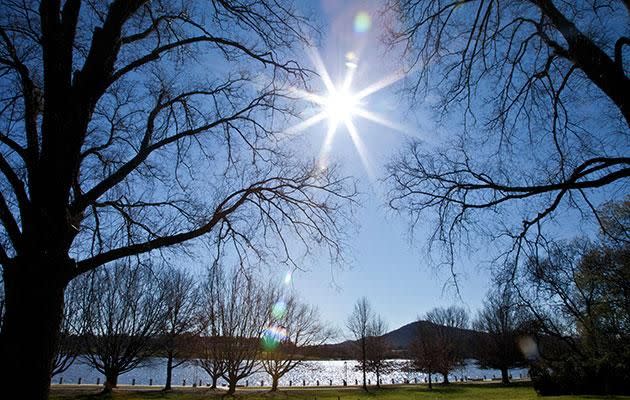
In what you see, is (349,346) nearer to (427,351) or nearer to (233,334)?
(427,351)

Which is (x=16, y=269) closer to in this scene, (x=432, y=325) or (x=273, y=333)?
(x=273, y=333)

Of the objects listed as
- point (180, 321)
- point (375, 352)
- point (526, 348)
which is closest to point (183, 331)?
point (180, 321)

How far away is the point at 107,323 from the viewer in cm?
3141

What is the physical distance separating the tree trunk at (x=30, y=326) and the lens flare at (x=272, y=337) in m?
26.4

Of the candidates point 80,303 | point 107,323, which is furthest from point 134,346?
point 80,303

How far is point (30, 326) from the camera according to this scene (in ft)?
12.9

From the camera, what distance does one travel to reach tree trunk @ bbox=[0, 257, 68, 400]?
381 cm

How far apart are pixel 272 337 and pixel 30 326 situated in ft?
102

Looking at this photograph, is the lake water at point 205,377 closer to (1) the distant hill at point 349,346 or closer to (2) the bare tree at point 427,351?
(1) the distant hill at point 349,346

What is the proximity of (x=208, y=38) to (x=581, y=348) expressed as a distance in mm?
36098

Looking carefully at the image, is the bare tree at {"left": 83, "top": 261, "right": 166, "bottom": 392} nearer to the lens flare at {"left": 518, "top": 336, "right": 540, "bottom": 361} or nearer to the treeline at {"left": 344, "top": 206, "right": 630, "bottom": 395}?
the treeline at {"left": 344, "top": 206, "right": 630, "bottom": 395}

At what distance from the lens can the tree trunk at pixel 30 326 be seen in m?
3.81

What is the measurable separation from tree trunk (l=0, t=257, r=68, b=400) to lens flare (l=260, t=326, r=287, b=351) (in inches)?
1040

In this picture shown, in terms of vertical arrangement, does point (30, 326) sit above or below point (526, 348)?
above
